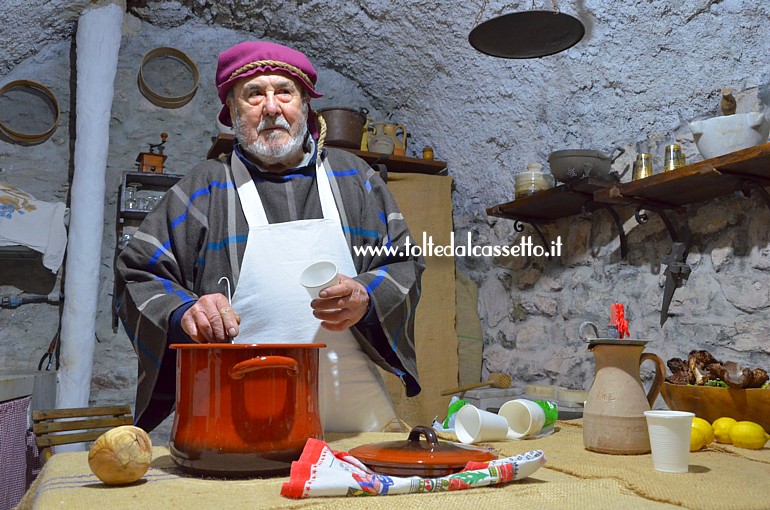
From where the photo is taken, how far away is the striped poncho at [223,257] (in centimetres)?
127

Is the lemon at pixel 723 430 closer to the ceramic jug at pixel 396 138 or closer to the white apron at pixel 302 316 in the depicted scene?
the white apron at pixel 302 316

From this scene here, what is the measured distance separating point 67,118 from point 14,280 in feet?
3.02

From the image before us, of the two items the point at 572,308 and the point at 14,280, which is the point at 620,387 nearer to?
the point at 572,308

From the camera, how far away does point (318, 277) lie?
46.6 inches

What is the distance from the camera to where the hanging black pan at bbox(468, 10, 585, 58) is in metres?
2.18

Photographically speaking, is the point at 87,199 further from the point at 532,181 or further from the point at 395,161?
the point at 532,181

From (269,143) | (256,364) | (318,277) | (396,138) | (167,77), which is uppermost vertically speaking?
(167,77)

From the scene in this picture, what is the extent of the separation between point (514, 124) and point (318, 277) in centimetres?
239

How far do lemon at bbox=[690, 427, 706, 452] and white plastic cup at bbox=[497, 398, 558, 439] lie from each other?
263mm

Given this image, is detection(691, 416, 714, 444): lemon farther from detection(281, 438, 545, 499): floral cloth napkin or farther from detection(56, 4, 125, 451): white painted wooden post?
detection(56, 4, 125, 451): white painted wooden post

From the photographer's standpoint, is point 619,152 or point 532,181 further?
point 532,181

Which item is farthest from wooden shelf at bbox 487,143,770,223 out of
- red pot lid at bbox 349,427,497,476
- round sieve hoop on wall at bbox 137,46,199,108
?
round sieve hoop on wall at bbox 137,46,199,108

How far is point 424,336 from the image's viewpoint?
11.8ft

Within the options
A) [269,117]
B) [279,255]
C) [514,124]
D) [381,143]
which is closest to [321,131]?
[269,117]
